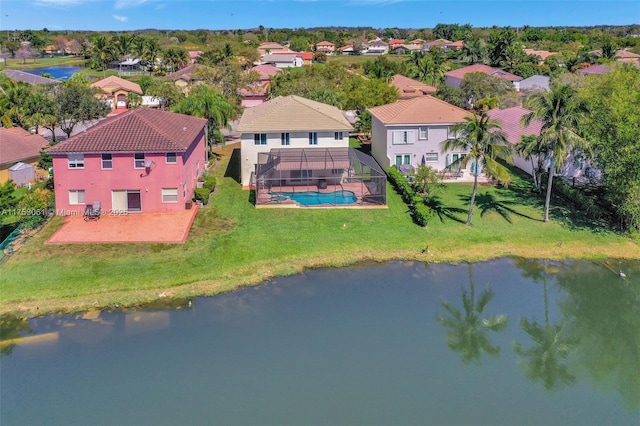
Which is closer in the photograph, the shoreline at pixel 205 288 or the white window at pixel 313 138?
the shoreline at pixel 205 288

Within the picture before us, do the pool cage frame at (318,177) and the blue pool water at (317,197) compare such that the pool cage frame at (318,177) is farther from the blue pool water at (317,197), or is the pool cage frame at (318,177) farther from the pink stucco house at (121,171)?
the pink stucco house at (121,171)

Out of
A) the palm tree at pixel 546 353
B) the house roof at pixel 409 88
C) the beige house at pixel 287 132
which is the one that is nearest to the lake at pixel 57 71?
the house roof at pixel 409 88

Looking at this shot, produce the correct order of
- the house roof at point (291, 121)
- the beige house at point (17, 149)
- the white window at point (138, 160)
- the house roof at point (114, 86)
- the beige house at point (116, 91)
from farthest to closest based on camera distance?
the house roof at point (114, 86) → the beige house at point (116, 91) → the house roof at point (291, 121) → the beige house at point (17, 149) → the white window at point (138, 160)

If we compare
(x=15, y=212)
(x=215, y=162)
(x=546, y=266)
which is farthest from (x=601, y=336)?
(x=215, y=162)

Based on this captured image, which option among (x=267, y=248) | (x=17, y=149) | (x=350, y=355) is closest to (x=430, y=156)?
(x=267, y=248)

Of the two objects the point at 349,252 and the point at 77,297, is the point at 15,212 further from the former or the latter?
the point at 349,252

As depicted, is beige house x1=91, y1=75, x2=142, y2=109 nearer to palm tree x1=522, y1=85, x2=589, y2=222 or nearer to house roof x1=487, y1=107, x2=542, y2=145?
house roof x1=487, y1=107, x2=542, y2=145

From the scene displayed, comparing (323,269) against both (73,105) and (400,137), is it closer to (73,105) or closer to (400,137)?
(400,137)
